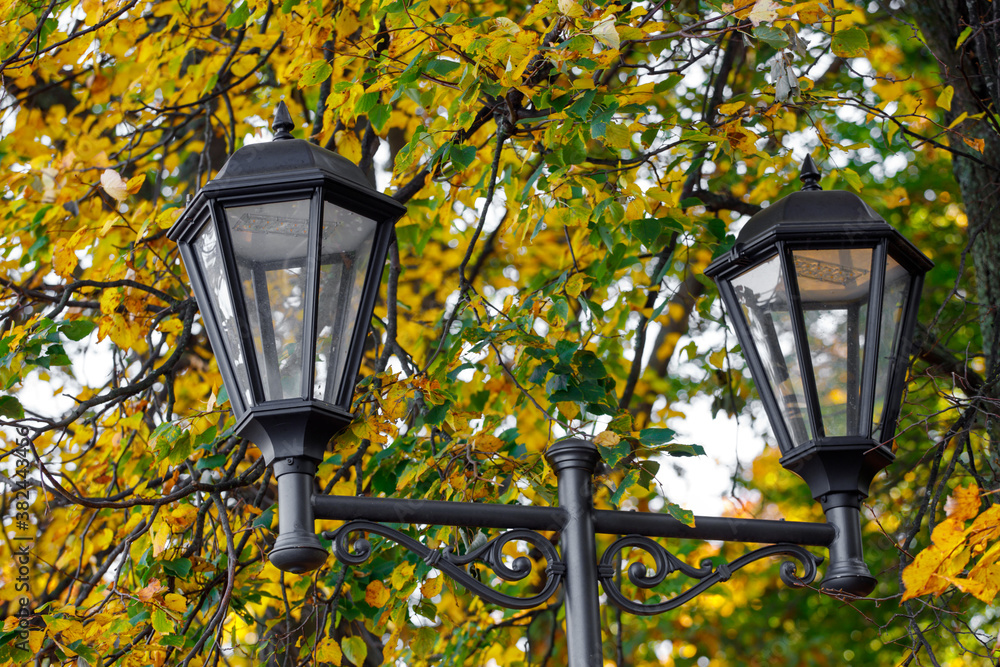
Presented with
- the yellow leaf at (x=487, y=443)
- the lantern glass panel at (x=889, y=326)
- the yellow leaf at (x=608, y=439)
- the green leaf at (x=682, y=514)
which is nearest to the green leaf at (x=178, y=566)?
the yellow leaf at (x=487, y=443)

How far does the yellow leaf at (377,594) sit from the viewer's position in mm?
3178

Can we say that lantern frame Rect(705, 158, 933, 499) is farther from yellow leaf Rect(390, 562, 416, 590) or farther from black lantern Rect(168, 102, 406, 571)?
yellow leaf Rect(390, 562, 416, 590)

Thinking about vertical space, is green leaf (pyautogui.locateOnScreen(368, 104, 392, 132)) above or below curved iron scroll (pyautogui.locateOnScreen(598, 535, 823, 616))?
above

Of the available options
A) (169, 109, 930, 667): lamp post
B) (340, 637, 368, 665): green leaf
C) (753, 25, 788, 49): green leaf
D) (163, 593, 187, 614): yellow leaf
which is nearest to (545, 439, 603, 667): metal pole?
(169, 109, 930, 667): lamp post

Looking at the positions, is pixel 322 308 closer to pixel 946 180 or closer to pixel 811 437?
pixel 811 437

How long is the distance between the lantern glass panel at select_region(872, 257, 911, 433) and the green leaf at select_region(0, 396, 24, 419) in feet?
7.98

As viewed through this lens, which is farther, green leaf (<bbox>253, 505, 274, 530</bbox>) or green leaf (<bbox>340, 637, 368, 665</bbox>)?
green leaf (<bbox>340, 637, 368, 665</bbox>)

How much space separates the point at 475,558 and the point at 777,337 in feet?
2.80

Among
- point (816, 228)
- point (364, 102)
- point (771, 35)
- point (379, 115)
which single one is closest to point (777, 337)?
point (816, 228)

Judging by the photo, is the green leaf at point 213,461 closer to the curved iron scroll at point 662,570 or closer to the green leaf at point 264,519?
the green leaf at point 264,519

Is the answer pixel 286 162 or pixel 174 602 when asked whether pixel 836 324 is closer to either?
pixel 286 162

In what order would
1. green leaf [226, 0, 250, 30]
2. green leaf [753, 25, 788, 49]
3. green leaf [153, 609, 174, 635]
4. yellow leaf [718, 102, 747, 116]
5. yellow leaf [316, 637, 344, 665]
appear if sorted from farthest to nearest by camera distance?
1. green leaf [226, 0, 250, 30]
2. yellow leaf [316, 637, 344, 665]
3. yellow leaf [718, 102, 747, 116]
4. green leaf [153, 609, 174, 635]
5. green leaf [753, 25, 788, 49]

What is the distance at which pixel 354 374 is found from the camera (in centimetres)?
200

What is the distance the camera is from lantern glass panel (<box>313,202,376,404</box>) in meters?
1.94
